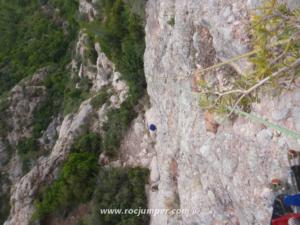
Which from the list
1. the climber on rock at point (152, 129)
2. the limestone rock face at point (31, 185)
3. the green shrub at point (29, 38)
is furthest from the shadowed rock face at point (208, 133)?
the green shrub at point (29, 38)

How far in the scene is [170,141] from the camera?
9.59 m

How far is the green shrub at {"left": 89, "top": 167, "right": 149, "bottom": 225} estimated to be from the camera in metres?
11.8

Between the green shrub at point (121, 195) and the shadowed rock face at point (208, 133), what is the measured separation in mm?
1283

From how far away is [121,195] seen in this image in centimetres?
1232

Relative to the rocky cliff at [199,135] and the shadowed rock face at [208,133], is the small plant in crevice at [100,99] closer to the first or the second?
the rocky cliff at [199,135]

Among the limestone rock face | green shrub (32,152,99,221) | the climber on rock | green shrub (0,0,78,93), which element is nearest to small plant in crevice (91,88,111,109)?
the limestone rock face

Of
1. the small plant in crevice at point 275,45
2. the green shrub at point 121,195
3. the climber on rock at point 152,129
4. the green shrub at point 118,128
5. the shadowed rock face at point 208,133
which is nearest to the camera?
the small plant in crevice at point 275,45

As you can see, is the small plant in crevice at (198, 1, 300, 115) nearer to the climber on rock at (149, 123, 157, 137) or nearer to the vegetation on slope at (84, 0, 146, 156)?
the climber on rock at (149, 123, 157, 137)

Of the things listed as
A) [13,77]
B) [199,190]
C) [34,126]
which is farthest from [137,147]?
[13,77]

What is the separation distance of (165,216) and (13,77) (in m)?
24.5

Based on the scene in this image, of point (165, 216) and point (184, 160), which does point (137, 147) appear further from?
point (184, 160)

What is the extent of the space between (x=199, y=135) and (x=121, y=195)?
6.59 meters

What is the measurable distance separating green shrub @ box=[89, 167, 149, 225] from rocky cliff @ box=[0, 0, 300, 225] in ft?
1.57

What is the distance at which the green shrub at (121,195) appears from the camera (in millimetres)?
11846
